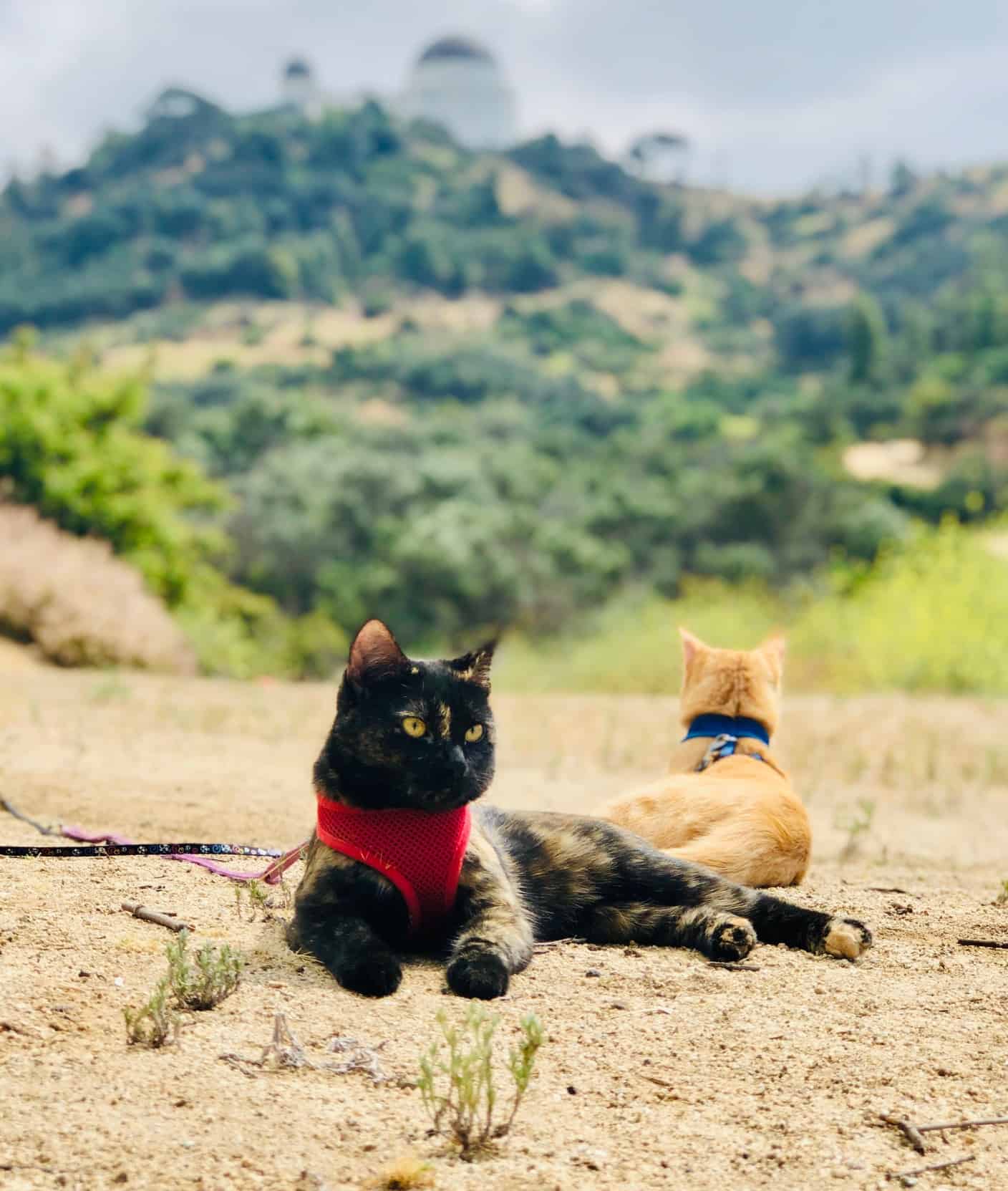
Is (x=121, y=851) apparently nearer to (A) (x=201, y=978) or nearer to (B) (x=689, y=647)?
(A) (x=201, y=978)

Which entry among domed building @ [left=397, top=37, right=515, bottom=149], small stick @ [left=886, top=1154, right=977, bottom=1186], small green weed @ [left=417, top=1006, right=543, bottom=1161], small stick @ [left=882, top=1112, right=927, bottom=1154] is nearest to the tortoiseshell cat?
small green weed @ [left=417, top=1006, right=543, bottom=1161]

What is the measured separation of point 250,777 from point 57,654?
25.8 feet

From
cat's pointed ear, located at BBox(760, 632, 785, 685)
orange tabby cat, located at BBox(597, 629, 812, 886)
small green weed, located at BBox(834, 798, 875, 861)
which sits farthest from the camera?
small green weed, located at BBox(834, 798, 875, 861)

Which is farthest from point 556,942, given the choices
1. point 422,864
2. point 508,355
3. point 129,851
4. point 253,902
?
point 508,355

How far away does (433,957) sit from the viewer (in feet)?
11.0

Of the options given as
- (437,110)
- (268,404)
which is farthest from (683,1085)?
(437,110)

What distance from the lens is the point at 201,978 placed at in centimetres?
288

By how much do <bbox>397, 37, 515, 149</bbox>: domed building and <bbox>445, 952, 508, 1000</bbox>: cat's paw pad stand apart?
125 meters

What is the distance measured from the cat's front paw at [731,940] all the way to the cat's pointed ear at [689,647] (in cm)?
205

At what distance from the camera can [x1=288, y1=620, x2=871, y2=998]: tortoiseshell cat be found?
3133 mm

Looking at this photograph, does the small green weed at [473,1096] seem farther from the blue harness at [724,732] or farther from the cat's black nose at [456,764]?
the blue harness at [724,732]

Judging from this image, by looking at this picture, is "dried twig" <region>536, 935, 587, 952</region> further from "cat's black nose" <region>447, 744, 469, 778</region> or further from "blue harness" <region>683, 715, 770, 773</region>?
"blue harness" <region>683, 715, 770, 773</region>

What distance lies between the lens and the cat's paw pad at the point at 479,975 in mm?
3012

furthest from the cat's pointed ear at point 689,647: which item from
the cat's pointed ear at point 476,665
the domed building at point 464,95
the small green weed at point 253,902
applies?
the domed building at point 464,95
